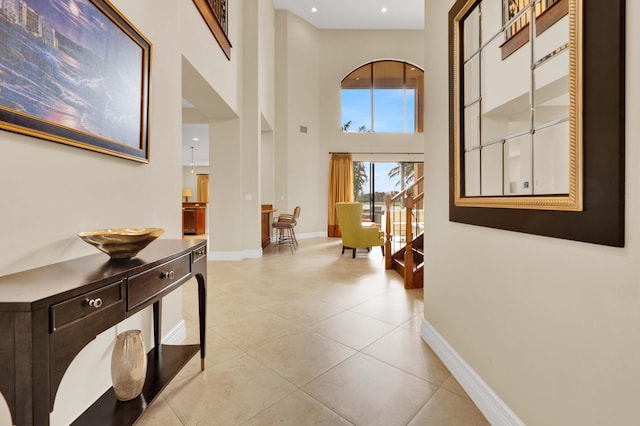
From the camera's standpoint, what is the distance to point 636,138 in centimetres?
82

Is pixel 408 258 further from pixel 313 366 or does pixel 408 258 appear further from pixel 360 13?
pixel 360 13

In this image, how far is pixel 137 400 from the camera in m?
1.44

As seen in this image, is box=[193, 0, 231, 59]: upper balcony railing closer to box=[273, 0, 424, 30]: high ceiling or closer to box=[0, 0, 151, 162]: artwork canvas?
box=[0, 0, 151, 162]: artwork canvas

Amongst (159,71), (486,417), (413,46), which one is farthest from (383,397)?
(413,46)

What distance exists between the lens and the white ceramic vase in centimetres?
142

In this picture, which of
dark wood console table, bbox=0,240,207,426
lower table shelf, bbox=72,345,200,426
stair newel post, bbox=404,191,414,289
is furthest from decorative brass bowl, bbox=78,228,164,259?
stair newel post, bbox=404,191,414,289

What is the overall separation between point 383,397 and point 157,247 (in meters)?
1.49

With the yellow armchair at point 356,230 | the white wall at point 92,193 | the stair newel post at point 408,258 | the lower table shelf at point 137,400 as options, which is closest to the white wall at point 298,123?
the yellow armchair at point 356,230

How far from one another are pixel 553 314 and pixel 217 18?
186 inches

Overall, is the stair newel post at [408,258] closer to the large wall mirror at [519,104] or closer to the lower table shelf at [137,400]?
the large wall mirror at [519,104]

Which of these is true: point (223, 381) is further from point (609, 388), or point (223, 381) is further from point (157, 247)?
point (609, 388)

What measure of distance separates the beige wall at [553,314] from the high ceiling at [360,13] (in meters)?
7.02

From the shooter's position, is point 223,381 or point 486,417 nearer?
point 486,417

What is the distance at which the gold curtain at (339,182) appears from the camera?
893cm
